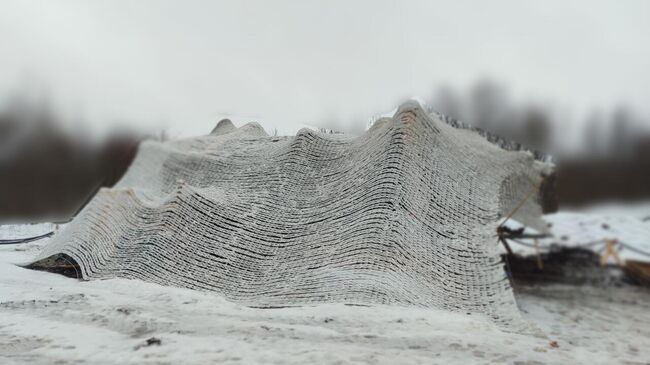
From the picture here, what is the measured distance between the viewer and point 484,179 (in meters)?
3.07

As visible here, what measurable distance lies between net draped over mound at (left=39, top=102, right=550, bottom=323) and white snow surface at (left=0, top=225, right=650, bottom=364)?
0.41 ft

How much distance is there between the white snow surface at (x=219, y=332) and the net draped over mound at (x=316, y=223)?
0.13 meters

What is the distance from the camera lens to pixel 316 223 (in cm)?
255

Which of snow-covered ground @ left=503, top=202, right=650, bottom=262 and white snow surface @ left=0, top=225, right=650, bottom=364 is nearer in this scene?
white snow surface @ left=0, top=225, right=650, bottom=364

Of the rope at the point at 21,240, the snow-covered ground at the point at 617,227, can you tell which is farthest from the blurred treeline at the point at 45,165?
the snow-covered ground at the point at 617,227

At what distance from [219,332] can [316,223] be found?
88 cm

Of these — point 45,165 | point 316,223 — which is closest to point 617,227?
point 316,223

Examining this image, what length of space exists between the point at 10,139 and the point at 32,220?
1.31ft

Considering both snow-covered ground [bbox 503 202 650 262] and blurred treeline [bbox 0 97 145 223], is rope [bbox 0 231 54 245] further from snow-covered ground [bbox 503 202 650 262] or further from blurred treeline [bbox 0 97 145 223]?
snow-covered ground [bbox 503 202 650 262]

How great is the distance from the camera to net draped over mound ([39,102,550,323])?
2.27 m

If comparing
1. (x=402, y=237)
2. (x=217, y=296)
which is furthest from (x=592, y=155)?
(x=217, y=296)

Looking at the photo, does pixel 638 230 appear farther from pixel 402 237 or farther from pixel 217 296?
pixel 217 296

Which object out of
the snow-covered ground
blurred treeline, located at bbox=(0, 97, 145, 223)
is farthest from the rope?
the snow-covered ground

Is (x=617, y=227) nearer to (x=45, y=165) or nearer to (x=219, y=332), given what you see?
(x=219, y=332)
